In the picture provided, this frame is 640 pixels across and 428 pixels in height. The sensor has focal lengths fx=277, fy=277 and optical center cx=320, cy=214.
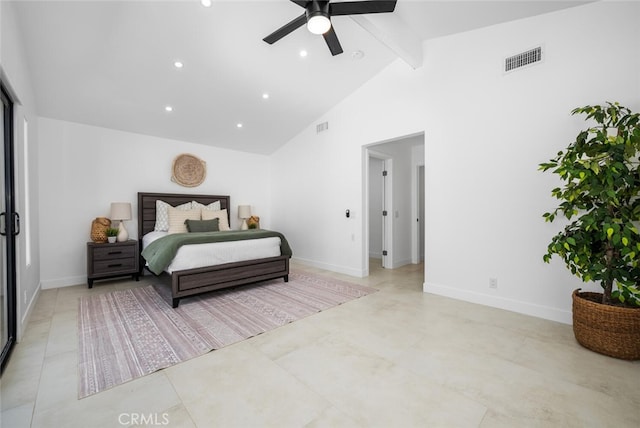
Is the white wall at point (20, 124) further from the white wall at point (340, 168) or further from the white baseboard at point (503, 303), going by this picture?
the white baseboard at point (503, 303)

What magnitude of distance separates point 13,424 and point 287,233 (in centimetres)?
473

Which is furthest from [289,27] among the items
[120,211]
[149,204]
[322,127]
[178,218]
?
[149,204]

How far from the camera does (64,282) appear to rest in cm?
401

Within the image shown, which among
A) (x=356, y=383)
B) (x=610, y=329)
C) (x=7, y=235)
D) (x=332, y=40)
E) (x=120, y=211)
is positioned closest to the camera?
(x=356, y=383)

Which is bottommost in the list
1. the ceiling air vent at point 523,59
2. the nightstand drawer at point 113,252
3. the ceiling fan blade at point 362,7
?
the nightstand drawer at point 113,252

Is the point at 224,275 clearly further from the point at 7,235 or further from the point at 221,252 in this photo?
the point at 7,235

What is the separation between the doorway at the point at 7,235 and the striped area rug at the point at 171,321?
1.58 ft

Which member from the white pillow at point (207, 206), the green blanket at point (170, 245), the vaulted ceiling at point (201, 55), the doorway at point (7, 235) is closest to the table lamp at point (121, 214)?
the green blanket at point (170, 245)

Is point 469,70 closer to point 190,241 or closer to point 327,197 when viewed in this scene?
point 327,197

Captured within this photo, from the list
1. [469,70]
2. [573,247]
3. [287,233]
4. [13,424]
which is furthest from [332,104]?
[13,424]

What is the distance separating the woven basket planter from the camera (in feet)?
6.64

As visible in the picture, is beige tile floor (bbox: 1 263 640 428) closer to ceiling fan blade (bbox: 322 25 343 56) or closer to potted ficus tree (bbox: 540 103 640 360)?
potted ficus tree (bbox: 540 103 640 360)

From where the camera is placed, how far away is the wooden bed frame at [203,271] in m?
3.17

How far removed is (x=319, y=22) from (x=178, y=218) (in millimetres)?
3717
